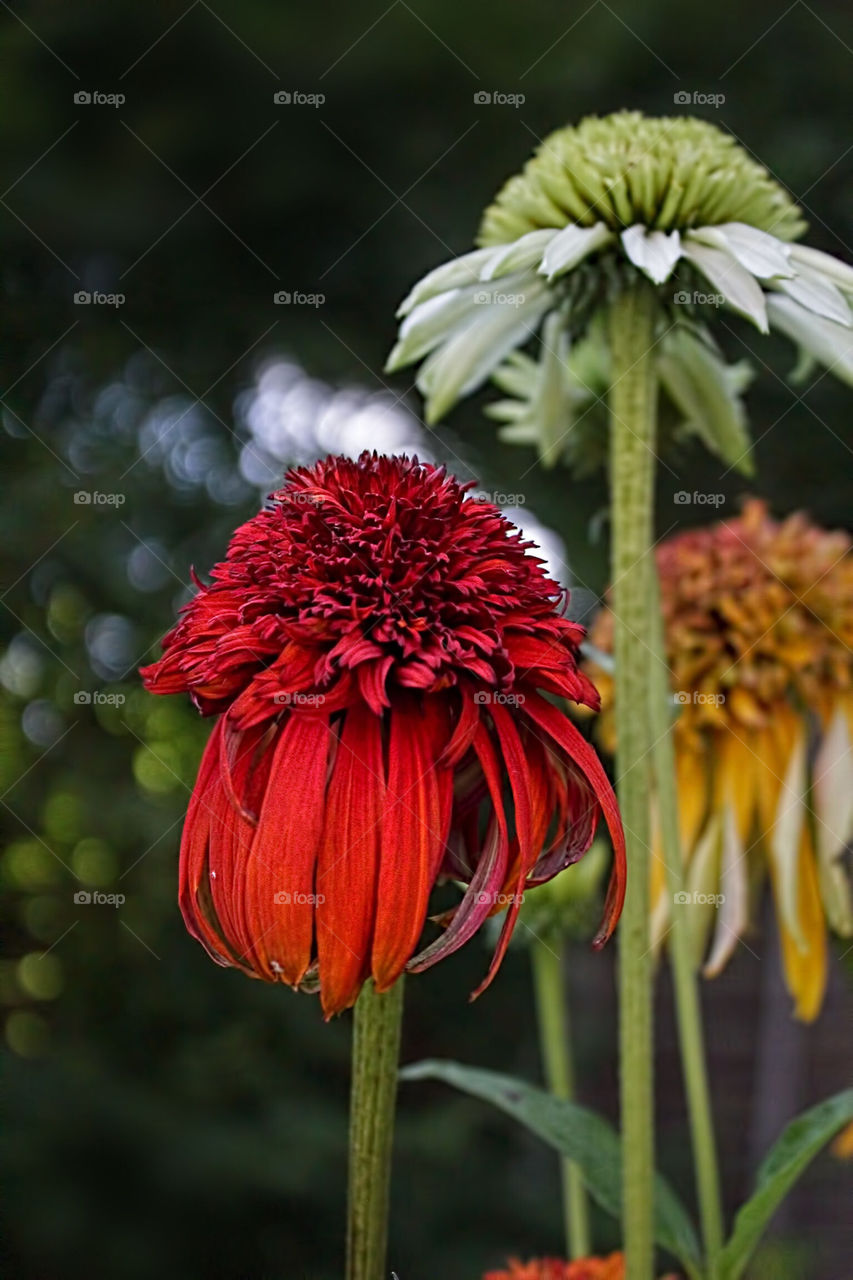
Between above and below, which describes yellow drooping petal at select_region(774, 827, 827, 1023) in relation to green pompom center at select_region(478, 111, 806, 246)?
below

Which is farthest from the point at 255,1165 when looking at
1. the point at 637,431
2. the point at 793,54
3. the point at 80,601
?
the point at 793,54

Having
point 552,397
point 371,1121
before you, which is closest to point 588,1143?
point 371,1121

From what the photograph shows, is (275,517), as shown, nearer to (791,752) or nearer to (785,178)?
(791,752)

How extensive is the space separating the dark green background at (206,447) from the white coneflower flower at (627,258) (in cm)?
41

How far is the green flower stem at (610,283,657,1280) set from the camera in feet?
1.46

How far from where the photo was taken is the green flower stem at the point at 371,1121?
0.35 m

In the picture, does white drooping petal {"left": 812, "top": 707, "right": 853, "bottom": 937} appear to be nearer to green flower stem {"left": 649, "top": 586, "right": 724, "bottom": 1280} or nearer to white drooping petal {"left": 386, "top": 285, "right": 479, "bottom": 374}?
green flower stem {"left": 649, "top": 586, "right": 724, "bottom": 1280}

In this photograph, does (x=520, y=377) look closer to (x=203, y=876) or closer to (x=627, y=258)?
(x=627, y=258)

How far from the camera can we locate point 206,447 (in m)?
1.00

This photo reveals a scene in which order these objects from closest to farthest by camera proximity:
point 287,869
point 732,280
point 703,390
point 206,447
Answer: point 287,869 < point 732,280 < point 703,390 < point 206,447

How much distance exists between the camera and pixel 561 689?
32cm

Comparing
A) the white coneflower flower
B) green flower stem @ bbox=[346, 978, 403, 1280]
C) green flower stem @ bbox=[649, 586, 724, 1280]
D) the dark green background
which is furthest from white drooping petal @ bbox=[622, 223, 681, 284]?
the dark green background

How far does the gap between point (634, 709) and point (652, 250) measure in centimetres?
16

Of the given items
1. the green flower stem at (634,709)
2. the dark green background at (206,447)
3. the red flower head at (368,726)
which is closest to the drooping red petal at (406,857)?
the red flower head at (368,726)
